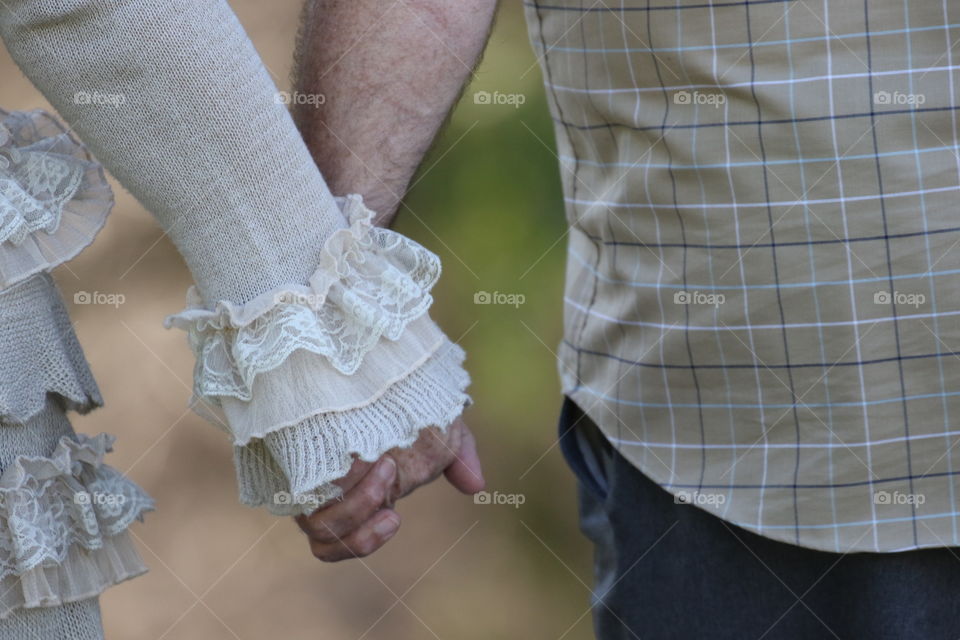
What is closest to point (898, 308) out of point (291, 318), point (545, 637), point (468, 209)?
point (291, 318)

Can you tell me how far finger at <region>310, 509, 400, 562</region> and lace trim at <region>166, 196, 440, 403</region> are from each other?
16 cm

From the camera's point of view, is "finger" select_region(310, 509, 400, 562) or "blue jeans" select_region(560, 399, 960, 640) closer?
"blue jeans" select_region(560, 399, 960, 640)

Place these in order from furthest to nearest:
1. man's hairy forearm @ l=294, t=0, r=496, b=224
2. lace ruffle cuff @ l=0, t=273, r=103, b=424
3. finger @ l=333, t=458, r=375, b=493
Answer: man's hairy forearm @ l=294, t=0, r=496, b=224
finger @ l=333, t=458, r=375, b=493
lace ruffle cuff @ l=0, t=273, r=103, b=424

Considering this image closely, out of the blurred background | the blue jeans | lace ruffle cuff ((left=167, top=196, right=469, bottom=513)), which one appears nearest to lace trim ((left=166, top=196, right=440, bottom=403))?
lace ruffle cuff ((left=167, top=196, right=469, bottom=513))

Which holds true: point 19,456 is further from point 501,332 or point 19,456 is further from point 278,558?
point 278,558

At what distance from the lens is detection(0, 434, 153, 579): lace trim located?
707 millimetres

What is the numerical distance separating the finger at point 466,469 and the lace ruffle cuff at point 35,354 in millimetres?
285

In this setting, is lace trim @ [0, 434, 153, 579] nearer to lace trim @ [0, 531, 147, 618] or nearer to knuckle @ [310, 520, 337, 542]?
lace trim @ [0, 531, 147, 618]

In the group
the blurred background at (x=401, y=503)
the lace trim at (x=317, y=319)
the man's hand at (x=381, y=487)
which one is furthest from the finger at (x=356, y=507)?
the blurred background at (x=401, y=503)

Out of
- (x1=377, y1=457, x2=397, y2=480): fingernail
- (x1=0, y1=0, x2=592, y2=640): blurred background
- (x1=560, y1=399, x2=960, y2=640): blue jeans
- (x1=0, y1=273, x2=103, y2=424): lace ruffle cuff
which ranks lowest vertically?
(x1=0, y1=0, x2=592, y2=640): blurred background

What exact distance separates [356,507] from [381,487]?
0.07 feet

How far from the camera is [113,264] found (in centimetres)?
244

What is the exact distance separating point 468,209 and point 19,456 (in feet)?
4.91

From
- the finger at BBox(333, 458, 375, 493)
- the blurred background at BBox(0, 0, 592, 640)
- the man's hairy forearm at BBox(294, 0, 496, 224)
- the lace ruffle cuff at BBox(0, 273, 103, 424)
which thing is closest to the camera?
the lace ruffle cuff at BBox(0, 273, 103, 424)
